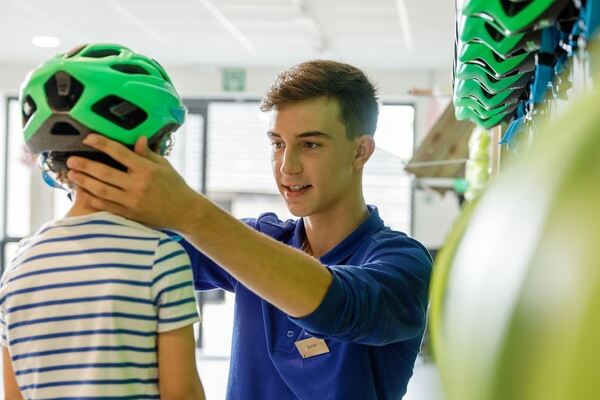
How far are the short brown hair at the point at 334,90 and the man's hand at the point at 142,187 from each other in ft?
2.03

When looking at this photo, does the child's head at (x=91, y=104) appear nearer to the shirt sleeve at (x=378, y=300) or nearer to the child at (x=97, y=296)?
the child at (x=97, y=296)

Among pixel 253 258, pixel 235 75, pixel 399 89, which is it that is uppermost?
pixel 235 75

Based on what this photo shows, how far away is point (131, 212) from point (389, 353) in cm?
67

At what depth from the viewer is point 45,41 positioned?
30.2 ft

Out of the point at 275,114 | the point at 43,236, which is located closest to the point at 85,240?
the point at 43,236

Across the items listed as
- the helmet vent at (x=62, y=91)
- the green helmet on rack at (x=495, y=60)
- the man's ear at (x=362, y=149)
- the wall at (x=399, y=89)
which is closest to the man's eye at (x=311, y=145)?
the man's ear at (x=362, y=149)

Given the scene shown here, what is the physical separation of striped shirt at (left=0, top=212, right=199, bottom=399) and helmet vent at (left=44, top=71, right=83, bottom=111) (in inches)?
6.9

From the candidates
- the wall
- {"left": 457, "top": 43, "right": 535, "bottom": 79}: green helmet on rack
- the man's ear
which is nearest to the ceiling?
the wall

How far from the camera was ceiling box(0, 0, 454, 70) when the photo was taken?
24.0 feet

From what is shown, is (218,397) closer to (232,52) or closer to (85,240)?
(232,52)

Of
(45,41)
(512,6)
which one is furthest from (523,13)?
(45,41)

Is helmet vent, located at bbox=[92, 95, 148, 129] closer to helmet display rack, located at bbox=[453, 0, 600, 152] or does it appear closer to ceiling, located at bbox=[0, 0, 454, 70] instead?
helmet display rack, located at bbox=[453, 0, 600, 152]

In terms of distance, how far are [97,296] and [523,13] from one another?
64 centimetres

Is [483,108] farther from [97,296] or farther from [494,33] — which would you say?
[97,296]
